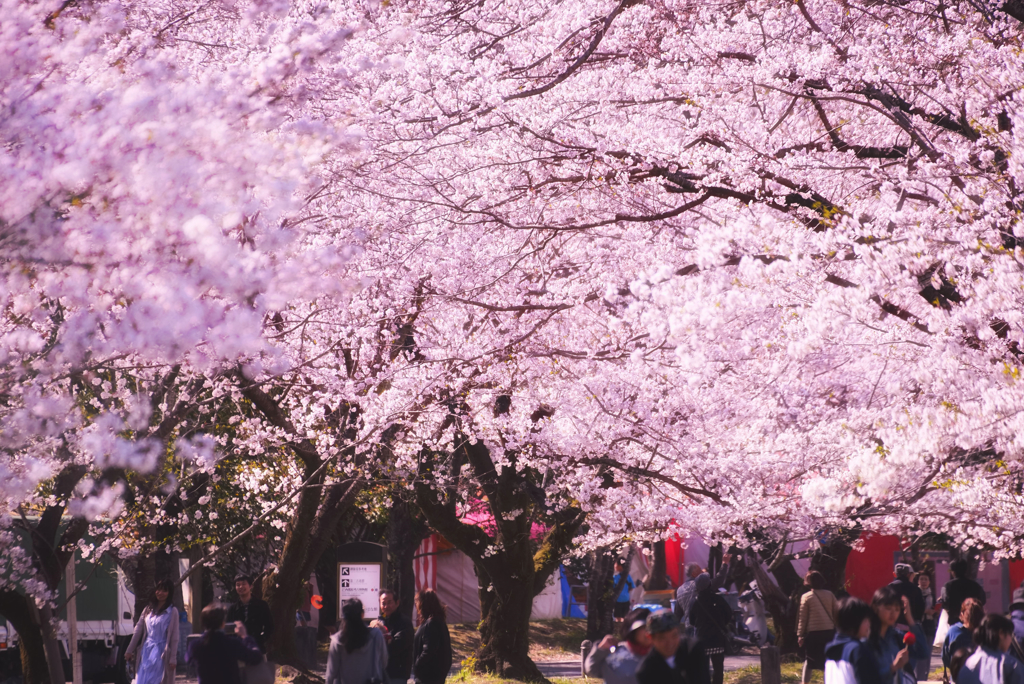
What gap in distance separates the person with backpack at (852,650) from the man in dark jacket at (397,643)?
13.3 feet

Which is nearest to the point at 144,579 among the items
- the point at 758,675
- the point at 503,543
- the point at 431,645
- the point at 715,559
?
the point at 503,543

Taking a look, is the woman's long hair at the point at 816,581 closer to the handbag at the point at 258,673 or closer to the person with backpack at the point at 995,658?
the person with backpack at the point at 995,658

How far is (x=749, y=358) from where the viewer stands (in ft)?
36.9

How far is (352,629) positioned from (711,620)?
508 centimetres

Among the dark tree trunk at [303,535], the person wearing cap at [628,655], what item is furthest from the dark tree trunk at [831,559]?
the person wearing cap at [628,655]

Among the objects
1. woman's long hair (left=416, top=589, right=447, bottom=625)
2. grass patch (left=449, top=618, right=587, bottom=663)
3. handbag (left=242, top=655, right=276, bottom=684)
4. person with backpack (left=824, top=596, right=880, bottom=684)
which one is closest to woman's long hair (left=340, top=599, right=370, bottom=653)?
handbag (left=242, top=655, right=276, bottom=684)

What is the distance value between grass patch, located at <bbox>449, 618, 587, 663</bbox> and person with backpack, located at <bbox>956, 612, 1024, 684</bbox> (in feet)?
55.2

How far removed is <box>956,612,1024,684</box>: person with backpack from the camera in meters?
7.31

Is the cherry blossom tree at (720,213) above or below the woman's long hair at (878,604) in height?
above

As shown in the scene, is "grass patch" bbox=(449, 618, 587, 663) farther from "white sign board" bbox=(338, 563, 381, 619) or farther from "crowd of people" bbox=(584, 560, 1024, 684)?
"crowd of people" bbox=(584, 560, 1024, 684)

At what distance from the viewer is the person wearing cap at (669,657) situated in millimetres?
5664

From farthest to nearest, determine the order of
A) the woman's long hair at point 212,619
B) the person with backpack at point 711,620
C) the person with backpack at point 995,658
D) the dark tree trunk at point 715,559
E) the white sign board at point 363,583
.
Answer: the dark tree trunk at point 715,559 < the white sign board at point 363,583 < the person with backpack at point 711,620 < the woman's long hair at point 212,619 < the person with backpack at point 995,658

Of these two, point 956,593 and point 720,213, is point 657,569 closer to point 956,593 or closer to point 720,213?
point 956,593

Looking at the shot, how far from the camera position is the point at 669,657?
5926mm
